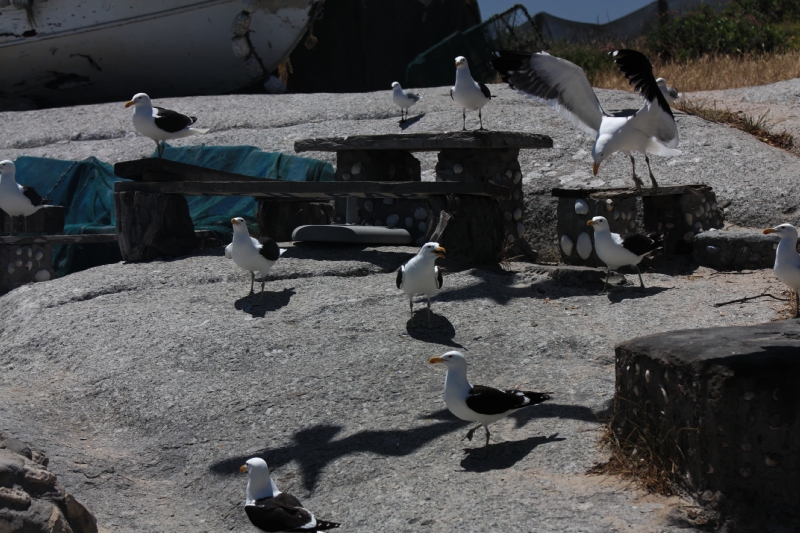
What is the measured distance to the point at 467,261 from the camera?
7.21 m

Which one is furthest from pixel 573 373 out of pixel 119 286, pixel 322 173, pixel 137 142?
pixel 137 142

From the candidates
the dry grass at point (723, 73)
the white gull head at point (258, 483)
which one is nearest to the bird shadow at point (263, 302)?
the white gull head at point (258, 483)

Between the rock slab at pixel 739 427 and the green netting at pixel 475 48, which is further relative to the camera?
the green netting at pixel 475 48

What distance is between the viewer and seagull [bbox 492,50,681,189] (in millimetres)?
7250

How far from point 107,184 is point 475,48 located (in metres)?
8.74

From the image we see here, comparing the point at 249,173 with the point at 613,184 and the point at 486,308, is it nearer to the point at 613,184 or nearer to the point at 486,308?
the point at 613,184

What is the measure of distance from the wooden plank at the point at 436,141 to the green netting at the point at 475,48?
840 cm

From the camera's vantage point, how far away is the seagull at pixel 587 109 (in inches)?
285

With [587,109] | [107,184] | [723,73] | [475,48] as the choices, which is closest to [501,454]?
[587,109]

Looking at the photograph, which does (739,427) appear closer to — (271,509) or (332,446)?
(271,509)

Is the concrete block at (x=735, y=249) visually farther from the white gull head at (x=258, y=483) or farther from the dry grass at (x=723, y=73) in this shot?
the dry grass at (x=723, y=73)

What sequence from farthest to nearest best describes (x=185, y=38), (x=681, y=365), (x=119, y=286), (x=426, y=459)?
(x=185, y=38) → (x=119, y=286) → (x=426, y=459) → (x=681, y=365)

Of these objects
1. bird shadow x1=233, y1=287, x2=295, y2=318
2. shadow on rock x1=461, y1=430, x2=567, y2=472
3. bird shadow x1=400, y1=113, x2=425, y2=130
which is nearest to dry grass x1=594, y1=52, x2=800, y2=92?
bird shadow x1=400, y1=113, x2=425, y2=130

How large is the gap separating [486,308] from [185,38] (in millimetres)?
11837
